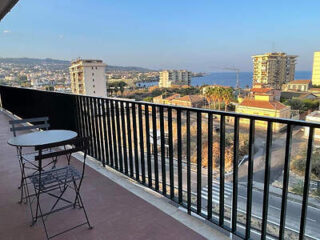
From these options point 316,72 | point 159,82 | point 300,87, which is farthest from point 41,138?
point 316,72

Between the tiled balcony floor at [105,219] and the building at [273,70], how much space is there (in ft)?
52.4

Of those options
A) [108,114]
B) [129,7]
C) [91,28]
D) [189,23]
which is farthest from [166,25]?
[108,114]

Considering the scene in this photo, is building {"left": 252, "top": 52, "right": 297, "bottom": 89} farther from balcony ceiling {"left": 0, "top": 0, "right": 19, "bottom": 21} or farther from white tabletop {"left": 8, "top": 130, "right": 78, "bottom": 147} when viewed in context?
white tabletop {"left": 8, "top": 130, "right": 78, "bottom": 147}

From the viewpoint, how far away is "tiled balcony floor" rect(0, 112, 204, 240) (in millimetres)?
1902

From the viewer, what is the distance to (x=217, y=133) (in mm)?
1879

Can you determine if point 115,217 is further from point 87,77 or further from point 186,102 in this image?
point 87,77

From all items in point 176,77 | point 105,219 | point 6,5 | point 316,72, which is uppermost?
point 6,5

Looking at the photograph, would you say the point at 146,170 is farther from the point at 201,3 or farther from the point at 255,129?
the point at 201,3

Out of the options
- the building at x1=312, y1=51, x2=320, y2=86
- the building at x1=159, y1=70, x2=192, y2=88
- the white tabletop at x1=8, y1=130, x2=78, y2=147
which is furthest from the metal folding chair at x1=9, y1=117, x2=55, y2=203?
the building at x1=312, y1=51, x2=320, y2=86

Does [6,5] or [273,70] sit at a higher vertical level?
[6,5]

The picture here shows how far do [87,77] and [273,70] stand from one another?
48.5 feet

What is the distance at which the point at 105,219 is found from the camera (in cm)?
212

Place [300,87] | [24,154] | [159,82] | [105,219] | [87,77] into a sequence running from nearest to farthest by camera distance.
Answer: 1. [105,219]
2. [24,154]
3. [159,82]
4. [300,87]
5. [87,77]

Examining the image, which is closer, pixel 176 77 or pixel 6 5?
pixel 6 5
